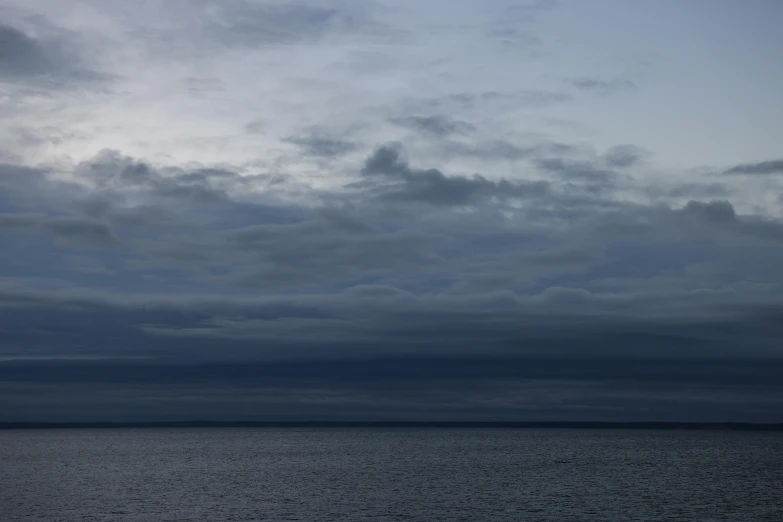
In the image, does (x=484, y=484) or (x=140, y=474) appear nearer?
(x=484, y=484)

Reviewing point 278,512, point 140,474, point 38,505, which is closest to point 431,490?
point 278,512

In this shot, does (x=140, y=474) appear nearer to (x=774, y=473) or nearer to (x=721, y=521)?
(x=721, y=521)

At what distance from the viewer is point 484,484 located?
429ft

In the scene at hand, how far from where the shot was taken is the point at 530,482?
136 m

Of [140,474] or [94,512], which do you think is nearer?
[94,512]

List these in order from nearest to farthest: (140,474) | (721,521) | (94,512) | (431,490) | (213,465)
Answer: (721,521)
(94,512)
(431,490)
(140,474)
(213,465)

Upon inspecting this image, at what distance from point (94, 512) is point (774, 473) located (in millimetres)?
138186

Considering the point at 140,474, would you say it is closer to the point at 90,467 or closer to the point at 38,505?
→ the point at 90,467

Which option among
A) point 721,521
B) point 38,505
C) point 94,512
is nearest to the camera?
point 721,521

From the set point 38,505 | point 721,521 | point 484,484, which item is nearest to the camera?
point 721,521

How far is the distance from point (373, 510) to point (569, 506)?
2453 cm

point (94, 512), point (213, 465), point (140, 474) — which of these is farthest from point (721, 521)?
point (213, 465)

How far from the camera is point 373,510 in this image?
96.8 meters

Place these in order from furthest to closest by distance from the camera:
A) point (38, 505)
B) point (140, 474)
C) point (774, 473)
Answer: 1. point (774, 473)
2. point (140, 474)
3. point (38, 505)
